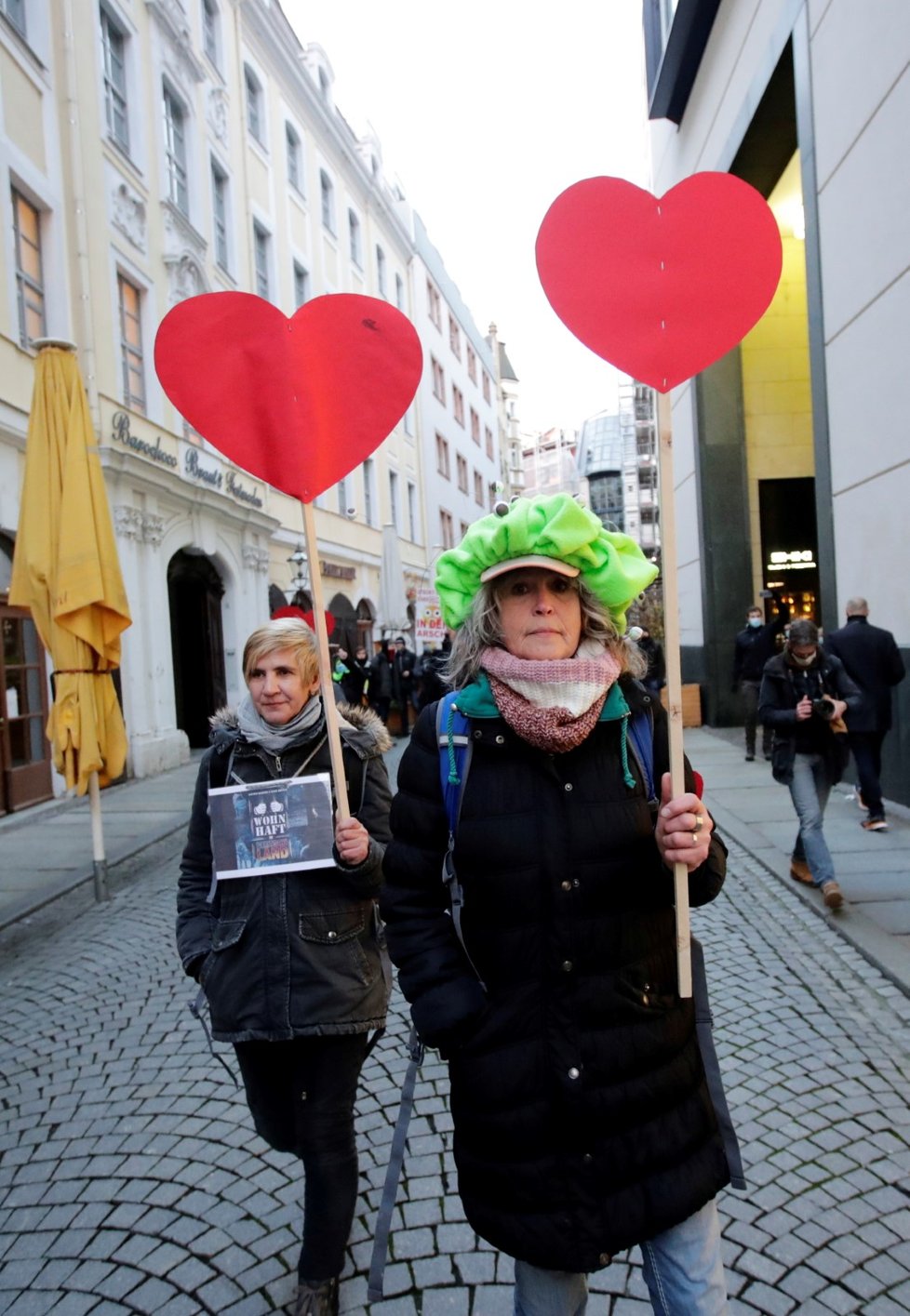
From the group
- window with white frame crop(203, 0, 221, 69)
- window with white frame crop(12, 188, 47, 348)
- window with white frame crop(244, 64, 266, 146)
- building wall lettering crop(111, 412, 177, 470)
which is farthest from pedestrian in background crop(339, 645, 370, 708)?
window with white frame crop(244, 64, 266, 146)

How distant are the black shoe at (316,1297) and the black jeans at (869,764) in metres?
5.61

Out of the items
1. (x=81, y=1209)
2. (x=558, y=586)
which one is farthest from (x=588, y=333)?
(x=81, y=1209)

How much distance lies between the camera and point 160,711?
13062mm

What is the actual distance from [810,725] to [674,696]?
4.10m

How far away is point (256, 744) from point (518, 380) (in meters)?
73.2

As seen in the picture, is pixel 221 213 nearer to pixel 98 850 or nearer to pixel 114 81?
pixel 114 81

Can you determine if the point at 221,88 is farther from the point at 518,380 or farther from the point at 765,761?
the point at 518,380

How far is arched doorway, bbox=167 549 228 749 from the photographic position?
1633 cm

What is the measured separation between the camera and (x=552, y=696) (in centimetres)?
171

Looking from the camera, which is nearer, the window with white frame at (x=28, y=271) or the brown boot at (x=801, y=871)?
the brown boot at (x=801, y=871)

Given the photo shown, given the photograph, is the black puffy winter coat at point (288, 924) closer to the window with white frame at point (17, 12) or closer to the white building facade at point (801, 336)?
the white building facade at point (801, 336)

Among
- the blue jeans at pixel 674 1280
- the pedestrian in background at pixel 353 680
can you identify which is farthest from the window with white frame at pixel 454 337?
the blue jeans at pixel 674 1280

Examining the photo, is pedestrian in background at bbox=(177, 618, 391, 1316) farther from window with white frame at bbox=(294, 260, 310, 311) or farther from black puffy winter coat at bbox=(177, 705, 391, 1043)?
window with white frame at bbox=(294, 260, 310, 311)

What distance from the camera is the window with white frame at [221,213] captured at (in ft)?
56.5
